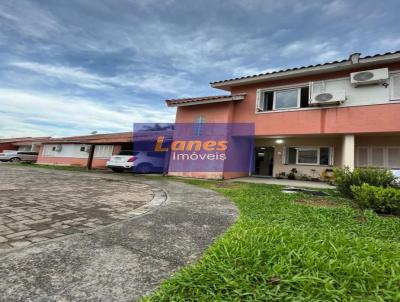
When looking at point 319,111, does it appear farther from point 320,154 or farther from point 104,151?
point 104,151

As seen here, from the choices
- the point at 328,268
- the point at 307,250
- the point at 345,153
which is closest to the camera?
the point at 328,268

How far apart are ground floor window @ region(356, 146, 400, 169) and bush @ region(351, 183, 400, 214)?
7.18 meters

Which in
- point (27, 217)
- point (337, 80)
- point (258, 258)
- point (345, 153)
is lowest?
point (27, 217)

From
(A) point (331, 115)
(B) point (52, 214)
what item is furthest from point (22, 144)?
(A) point (331, 115)

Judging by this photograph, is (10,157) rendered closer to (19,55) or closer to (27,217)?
(19,55)

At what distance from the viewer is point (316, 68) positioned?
34.1ft

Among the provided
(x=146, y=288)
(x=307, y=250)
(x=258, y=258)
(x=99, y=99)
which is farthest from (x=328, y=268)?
(x=99, y=99)

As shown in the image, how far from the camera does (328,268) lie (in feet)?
7.13

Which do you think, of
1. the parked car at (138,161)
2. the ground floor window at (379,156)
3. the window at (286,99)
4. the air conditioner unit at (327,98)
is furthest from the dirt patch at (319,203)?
the parked car at (138,161)

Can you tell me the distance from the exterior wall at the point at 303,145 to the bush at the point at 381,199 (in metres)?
7.98

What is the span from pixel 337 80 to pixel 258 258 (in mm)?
11022

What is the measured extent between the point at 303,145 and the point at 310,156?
80cm

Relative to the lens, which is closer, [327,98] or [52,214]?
[52,214]

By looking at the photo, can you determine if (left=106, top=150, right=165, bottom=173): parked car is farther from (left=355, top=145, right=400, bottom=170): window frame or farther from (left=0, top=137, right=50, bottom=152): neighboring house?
(left=0, top=137, right=50, bottom=152): neighboring house
